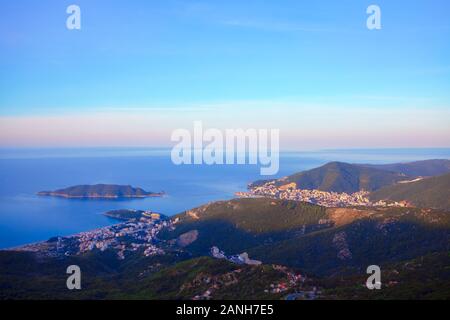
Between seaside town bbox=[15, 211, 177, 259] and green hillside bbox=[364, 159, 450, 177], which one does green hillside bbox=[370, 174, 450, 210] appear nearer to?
green hillside bbox=[364, 159, 450, 177]

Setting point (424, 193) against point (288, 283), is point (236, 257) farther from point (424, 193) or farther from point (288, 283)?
point (424, 193)

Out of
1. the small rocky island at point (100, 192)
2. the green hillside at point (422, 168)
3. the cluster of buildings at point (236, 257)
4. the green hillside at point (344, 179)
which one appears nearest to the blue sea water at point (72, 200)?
the small rocky island at point (100, 192)

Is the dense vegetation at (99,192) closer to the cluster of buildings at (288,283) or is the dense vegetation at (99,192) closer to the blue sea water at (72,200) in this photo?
the blue sea water at (72,200)

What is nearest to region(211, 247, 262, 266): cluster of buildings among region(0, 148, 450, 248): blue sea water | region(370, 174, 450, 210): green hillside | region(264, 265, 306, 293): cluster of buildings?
region(264, 265, 306, 293): cluster of buildings

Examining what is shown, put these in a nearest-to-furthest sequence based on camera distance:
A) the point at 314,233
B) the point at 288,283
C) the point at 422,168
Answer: the point at 288,283 → the point at 314,233 → the point at 422,168

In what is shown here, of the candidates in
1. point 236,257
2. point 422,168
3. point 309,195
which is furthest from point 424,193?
point 422,168
